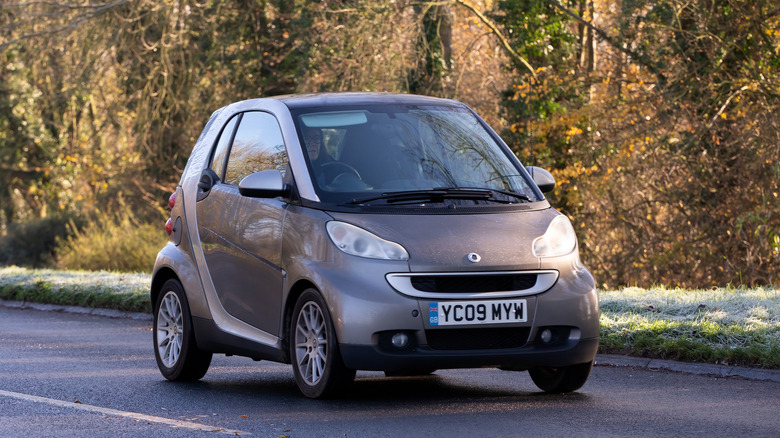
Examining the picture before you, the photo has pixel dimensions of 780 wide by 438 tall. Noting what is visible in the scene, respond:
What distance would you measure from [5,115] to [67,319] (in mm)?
23293

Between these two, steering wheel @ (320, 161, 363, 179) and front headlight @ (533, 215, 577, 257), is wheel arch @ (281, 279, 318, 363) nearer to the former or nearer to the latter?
steering wheel @ (320, 161, 363, 179)

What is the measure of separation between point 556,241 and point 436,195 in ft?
2.50

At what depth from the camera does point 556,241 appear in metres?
7.50

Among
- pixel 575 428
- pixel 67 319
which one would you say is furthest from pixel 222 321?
pixel 67 319

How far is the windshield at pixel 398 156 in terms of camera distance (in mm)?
7668

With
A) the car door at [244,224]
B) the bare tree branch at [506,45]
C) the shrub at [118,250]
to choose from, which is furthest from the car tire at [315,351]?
the shrub at [118,250]

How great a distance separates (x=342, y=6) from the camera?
70.2ft

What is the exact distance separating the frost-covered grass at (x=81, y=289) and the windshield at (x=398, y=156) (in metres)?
7.25

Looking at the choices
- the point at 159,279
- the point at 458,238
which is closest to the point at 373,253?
the point at 458,238

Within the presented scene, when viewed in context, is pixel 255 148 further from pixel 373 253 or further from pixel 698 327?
pixel 698 327

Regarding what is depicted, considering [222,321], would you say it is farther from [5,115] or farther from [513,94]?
[5,115]

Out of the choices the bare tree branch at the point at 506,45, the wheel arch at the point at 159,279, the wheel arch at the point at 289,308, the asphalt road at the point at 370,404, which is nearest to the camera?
the asphalt road at the point at 370,404

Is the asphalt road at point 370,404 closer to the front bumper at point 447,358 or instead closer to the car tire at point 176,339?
the car tire at point 176,339

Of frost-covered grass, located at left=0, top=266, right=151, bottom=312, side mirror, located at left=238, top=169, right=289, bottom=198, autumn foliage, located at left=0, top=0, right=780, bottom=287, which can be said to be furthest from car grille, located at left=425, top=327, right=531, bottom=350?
autumn foliage, located at left=0, top=0, right=780, bottom=287
